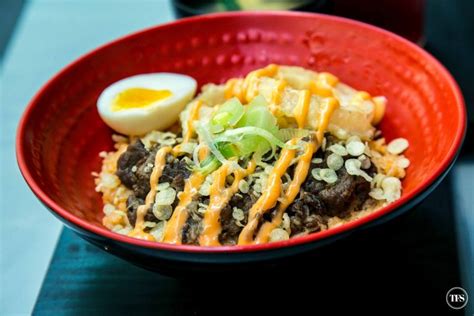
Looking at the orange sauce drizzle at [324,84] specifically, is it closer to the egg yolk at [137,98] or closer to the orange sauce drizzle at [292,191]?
the orange sauce drizzle at [292,191]

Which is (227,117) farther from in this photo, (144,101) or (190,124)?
(144,101)

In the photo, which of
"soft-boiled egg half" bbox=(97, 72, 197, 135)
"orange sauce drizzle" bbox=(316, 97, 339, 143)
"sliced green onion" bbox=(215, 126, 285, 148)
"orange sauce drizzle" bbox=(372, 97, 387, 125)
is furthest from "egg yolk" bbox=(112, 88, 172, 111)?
"orange sauce drizzle" bbox=(372, 97, 387, 125)

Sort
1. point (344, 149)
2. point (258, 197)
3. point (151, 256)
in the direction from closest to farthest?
1. point (151, 256)
2. point (258, 197)
3. point (344, 149)

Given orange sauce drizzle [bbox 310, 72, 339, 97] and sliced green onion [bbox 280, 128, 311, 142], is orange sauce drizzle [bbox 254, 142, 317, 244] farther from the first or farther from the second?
orange sauce drizzle [bbox 310, 72, 339, 97]

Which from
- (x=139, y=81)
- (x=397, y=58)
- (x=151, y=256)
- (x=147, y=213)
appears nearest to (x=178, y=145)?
(x=147, y=213)

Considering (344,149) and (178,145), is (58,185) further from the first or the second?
(344,149)
